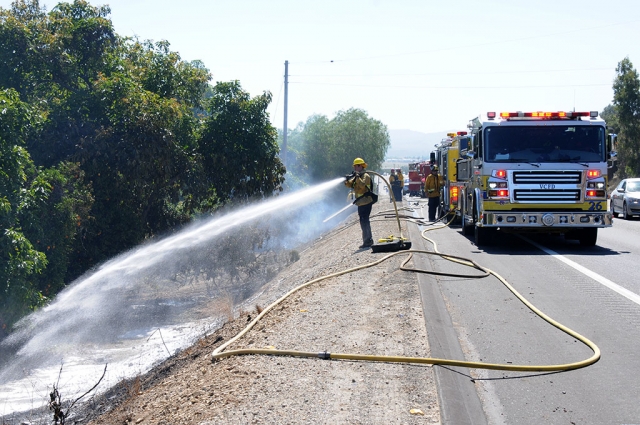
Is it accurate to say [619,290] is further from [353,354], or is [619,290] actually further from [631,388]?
[353,354]

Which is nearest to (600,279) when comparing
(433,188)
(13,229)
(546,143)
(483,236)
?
(546,143)

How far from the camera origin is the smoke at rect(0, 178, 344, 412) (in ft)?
47.0

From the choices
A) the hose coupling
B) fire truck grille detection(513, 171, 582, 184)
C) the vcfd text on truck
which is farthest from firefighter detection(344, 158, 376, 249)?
the hose coupling

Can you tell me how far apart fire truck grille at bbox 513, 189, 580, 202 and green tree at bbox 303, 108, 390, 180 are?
6098 cm

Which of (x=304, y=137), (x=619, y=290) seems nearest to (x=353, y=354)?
(x=619, y=290)

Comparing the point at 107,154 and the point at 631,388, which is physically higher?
the point at 107,154

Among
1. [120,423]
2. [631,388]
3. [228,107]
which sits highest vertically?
[228,107]

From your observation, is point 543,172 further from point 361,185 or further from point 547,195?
point 361,185

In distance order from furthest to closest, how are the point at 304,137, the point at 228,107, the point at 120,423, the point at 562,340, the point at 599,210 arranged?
the point at 304,137 → the point at 228,107 → the point at 599,210 → the point at 562,340 → the point at 120,423

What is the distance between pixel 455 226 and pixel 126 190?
1014cm

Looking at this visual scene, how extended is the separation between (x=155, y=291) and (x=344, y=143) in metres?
54.4

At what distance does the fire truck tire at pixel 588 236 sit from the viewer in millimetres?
14609

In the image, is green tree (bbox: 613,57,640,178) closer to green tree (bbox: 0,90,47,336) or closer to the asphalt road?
the asphalt road

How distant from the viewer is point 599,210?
13.8 m
